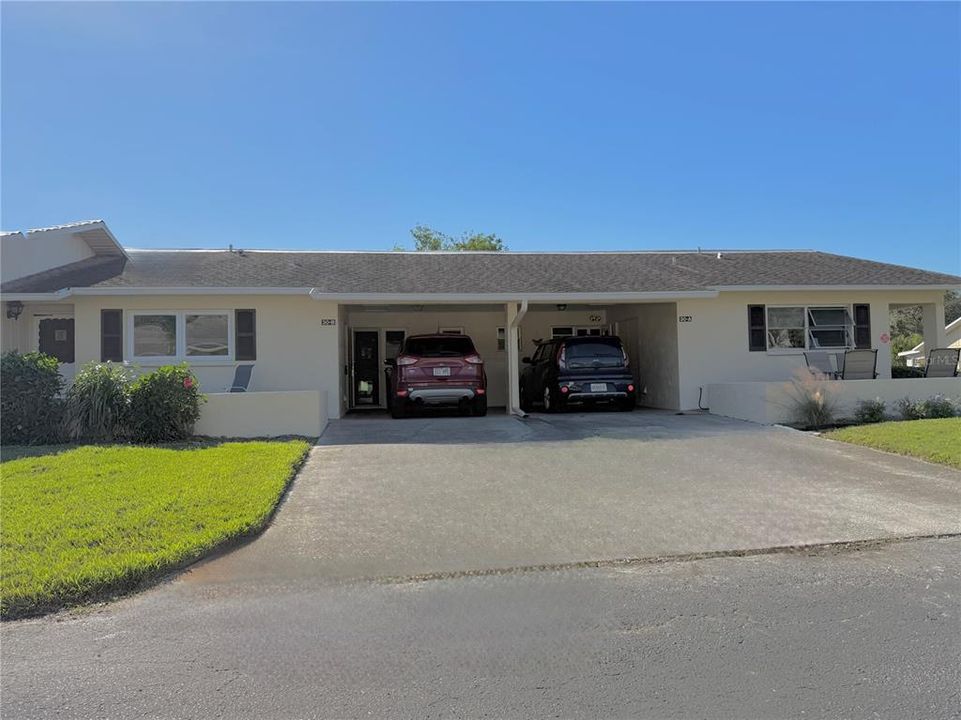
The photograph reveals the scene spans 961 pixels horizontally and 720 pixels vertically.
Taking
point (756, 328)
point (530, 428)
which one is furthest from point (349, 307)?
point (756, 328)

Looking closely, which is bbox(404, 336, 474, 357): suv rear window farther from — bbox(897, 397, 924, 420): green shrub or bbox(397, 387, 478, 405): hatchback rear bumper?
bbox(897, 397, 924, 420): green shrub

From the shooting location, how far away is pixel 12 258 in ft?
44.7

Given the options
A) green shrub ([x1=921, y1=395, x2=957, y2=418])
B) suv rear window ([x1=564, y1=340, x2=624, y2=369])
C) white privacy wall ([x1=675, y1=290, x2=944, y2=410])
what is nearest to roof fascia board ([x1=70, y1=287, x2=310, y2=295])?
suv rear window ([x1=564, y1=340, x2=624, y2=369])

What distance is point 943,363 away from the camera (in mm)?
13508

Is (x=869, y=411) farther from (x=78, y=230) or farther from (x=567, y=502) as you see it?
(x=78, y=230)

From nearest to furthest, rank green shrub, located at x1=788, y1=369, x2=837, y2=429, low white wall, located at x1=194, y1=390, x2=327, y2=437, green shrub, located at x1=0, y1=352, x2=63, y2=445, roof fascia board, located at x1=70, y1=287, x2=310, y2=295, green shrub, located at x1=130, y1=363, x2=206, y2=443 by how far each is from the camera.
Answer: green shrub, located at x1=0, y1=352, x2=63, y2=445, green shrub, located at x1=130, y1=363, x2=206, y2=443, low white wall, located at x1=194, y1=390, x2=327, y2=437, green shrub, located at x1=788, y1=369, x2=837, y2=429, roof fascia board, located at x1=70, y1=287, x2=310, y2=295

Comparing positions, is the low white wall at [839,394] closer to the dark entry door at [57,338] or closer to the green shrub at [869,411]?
the green shrub at [869,411]

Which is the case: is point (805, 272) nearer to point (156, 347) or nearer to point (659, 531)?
point (659, 531)

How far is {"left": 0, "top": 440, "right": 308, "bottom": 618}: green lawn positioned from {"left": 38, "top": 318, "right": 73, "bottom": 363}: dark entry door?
5302mm

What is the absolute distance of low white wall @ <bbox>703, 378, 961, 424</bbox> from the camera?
11977mm

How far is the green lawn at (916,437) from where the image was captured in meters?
8.81

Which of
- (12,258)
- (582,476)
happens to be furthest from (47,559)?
(12,258)

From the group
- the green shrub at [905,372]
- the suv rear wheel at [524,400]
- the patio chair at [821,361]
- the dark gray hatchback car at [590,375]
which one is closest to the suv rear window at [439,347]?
the dark gray hatchback car at [590,375]

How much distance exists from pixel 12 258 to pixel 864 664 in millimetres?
15530
